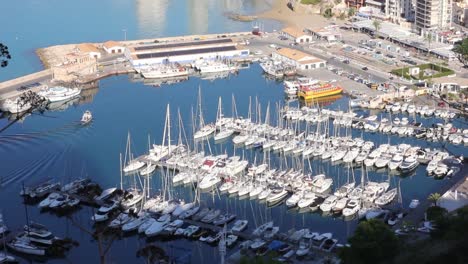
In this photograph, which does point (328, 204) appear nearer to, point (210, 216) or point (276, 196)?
point (276, 196)

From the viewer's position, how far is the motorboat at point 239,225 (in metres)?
11.4

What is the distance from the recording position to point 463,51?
765 inches

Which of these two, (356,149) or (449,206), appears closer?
(449,206)

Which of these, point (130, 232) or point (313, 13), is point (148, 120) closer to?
point (130, 232)

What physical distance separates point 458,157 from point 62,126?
781 centimetres

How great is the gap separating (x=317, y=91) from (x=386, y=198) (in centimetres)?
606

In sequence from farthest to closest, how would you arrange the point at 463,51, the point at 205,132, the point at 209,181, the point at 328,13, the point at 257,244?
1. the point at 328,13
2. the point at 463,51
3. the point at 205,132
4. the point at 209,181
5. the point at 257,244

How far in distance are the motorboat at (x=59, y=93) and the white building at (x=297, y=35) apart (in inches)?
271

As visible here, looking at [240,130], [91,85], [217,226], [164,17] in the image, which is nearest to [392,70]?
[240,130]

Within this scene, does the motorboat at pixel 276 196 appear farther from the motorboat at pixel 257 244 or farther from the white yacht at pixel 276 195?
the motorboat at pixel 257 244

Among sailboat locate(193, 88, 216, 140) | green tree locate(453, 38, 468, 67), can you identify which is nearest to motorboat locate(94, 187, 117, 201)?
sailboat locate(193, 88, 216, 140)

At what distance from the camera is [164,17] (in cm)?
2792

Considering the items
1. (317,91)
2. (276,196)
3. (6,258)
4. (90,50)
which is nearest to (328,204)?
(276,196)

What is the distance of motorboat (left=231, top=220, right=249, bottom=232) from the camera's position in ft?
37.3
